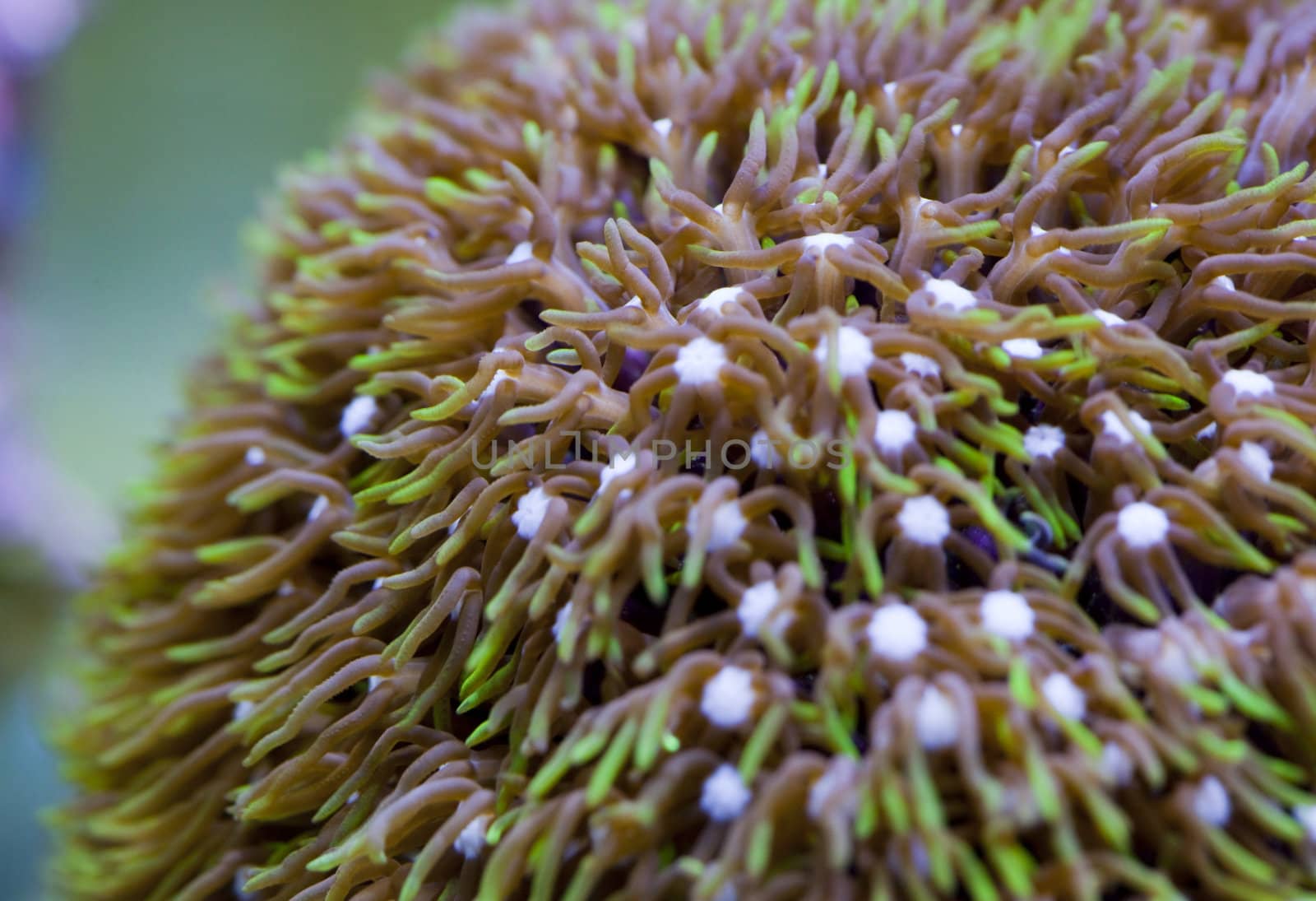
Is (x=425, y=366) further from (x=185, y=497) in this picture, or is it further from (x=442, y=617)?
(x=185, y=497)

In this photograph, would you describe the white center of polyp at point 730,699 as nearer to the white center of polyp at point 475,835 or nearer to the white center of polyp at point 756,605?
the white center of polyp at point 756,605

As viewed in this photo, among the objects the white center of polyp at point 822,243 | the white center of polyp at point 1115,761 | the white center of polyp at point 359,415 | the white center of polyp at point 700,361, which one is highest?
the white center of polyp at point 822,243

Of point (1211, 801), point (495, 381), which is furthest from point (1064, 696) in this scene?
point (495, 381)

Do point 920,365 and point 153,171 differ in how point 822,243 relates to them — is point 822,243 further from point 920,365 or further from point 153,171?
point 153,171

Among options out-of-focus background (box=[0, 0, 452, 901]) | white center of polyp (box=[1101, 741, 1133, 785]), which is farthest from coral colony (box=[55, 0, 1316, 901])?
out-of-focus background (box=[0, 0, 452, 901])

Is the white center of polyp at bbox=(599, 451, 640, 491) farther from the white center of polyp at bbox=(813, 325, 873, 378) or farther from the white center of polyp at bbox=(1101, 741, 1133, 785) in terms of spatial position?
the white center of polyp at bbox=(1101, 741, 1133, 785)

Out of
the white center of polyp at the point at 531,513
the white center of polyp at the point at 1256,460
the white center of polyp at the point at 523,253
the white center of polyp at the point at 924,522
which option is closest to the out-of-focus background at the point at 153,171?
the white center of polyp at the point at 523,253
